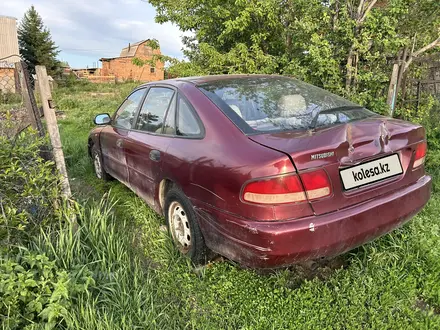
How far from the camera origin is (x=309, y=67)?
5.48 meters

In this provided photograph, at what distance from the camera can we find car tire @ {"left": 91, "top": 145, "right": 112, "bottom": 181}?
15.6 ft

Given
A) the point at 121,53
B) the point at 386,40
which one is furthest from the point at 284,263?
the point at 121,53

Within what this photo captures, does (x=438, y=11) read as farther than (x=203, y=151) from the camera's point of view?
Yes

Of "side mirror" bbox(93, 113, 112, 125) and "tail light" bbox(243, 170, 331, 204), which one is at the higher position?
"side mirror" bbox(93, 113, 112, 125)

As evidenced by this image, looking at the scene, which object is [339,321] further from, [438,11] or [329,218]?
[438,11]

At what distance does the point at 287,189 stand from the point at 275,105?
921 mm

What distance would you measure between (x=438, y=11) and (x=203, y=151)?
5.07m

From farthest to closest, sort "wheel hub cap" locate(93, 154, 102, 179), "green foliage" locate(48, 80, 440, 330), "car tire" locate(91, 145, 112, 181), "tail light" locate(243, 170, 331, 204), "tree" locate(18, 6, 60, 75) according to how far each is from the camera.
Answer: "tree" locate(18, 6, 60, 75) → "wheel hub cap" locate(93, 154, 102, 179) → "car tire" locate(91, 145, 112, 181) → "green foliage" locate(48, 80, 440, 330) → "tail light" locate(243, 170, 331, 204)

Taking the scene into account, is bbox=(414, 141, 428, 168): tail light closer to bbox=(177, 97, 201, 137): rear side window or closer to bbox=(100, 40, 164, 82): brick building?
bbox=(177, 97, 201, 137): rear side window

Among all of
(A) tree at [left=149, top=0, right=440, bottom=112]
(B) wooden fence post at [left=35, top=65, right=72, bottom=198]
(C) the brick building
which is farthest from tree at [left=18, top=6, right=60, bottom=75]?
(B) wooden fence post at [left=35, top=65, right=72, bottom=198]

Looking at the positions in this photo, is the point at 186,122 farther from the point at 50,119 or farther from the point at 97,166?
the point at 97,166

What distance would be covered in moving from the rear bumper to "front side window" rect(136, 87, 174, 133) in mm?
1133

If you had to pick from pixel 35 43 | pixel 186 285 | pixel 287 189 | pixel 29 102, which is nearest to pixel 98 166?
pixel 29 102

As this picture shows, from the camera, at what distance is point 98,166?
197 inches
